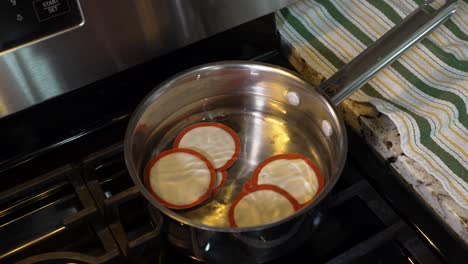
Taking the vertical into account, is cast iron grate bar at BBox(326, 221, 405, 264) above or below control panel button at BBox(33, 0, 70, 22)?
below

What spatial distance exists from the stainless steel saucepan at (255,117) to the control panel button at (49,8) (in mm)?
133

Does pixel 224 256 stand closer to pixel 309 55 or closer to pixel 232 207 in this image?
pixel 232 207

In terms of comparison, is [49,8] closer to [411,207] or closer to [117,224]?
[117,224]

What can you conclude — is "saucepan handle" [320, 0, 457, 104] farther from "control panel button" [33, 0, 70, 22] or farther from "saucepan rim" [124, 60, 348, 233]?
"control panel button" [33, 0, 70, 22]

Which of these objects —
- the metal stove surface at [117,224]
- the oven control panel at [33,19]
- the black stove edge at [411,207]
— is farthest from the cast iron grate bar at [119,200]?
the black stove edge at [411,207]

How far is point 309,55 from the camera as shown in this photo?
697 mm

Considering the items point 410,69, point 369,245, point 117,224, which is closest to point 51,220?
point 117,224

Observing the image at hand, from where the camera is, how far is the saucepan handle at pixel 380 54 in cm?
58

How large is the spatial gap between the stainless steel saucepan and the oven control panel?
0.40 ft

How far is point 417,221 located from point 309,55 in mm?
258

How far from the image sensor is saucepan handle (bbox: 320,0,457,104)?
58 centimetres

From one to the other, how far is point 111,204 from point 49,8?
20 cm

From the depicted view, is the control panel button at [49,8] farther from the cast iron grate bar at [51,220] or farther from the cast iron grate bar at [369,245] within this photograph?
the cast iron grate bar at [369,245]

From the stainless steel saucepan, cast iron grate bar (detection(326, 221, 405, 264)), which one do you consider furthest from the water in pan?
cast iron grate bar (detection(326, 221, 405, 264))
